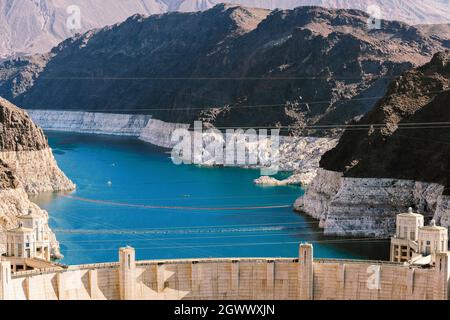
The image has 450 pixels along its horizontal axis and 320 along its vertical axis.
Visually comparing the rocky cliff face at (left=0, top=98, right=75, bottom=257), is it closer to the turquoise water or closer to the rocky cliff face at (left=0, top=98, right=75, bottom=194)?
the rocky cliff face at (left=0, top=98, right=75, bottom=194)

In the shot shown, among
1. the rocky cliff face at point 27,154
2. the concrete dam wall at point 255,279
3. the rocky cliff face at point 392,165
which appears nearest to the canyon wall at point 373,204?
the rocky cliff face at point 392,165

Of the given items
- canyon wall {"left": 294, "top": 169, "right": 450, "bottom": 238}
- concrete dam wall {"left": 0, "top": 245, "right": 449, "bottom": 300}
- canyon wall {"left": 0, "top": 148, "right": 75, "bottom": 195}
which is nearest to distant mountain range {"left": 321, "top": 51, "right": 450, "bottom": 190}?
canyon wall {"left": 294, "top": 169, "right": 450, "bottom": 238}

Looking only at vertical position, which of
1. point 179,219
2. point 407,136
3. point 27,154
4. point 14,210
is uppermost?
point 407,136

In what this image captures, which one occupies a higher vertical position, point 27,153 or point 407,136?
point 407,136

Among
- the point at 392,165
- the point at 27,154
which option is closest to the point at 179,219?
the point at 392,165

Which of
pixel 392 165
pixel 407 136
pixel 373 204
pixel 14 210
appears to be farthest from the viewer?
pixel 407 136

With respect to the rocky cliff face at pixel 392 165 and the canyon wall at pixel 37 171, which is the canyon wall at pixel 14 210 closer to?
the rocky cliff face at pixel 392 165

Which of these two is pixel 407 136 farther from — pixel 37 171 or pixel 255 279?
pixel 255 279
